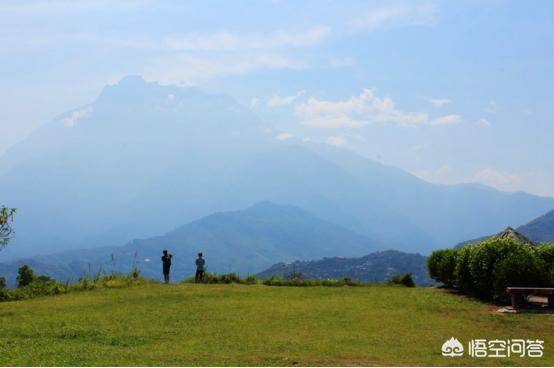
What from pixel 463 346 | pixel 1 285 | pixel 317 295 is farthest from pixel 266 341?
pixel 1 285

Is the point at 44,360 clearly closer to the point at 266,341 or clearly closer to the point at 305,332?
the point at 266,341

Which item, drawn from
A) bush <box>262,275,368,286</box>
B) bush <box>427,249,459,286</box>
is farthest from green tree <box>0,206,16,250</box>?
bush <box>427,249,459,286</box>

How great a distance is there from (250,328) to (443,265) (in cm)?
1453

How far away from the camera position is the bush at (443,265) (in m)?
29.6

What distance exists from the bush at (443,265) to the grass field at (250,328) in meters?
2.00

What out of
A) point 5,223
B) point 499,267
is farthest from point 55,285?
point 499,267

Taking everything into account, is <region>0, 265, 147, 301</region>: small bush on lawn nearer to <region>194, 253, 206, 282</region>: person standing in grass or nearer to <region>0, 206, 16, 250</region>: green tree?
<region>194, 253, 206, 282</region>: person standing in grass

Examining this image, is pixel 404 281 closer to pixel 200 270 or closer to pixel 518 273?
pixel 518 273

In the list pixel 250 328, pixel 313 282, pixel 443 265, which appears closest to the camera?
pixel 250 328

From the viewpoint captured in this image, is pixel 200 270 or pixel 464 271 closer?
pixel 464 271

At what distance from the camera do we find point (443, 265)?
30.0m

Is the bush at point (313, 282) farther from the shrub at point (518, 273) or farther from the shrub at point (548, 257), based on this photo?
the shrub at point (548, 257)

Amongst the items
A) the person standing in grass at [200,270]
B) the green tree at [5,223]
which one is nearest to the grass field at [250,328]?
the green tree at [5,223]

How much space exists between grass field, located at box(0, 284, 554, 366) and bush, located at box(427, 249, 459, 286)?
2.00 meters
